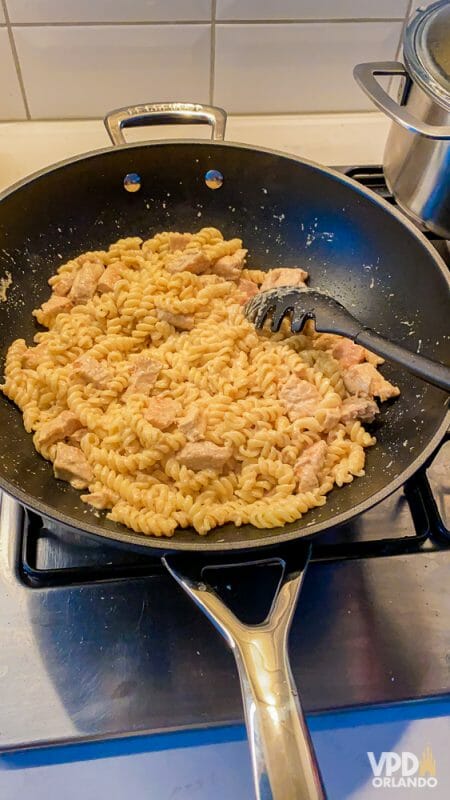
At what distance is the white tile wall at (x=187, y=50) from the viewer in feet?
5.05

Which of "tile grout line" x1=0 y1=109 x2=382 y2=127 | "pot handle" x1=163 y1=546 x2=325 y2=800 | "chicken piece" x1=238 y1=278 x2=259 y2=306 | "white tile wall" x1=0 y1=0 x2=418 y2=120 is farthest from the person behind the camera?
"tile grout line" x1=0 y1=109 x2=382 y2=127

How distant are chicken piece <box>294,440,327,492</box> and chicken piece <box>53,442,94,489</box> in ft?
1.15

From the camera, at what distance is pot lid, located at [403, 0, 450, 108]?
122 cm

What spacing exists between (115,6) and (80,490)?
1117mm

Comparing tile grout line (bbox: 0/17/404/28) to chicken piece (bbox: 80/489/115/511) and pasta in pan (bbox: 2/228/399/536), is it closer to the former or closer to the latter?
pasta in pan (bbox: 2/228/399/536)

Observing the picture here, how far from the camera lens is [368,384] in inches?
48.7

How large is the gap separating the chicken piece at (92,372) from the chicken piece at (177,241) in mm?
352

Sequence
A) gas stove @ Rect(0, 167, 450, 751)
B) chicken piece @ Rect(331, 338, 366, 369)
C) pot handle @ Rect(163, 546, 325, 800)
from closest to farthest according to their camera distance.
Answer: pot handle @ Rect(163, 546, 325, 800) < gas stove @ Rect(0, 167, 450, 751) < chicken piece @ Rect(331, 338, 366, 369)

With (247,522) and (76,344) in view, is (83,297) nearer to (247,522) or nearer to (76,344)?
(76,344)

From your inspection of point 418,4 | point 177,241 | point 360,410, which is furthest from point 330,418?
point 418,4

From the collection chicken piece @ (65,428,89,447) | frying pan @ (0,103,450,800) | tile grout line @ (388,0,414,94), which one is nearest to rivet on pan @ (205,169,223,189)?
frying pan @ (0,103,450,800)

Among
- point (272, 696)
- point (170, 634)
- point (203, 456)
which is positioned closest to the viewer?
point (272, 696)

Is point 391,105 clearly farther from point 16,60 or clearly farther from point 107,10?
point 16,60

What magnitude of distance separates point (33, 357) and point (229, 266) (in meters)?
0.46
